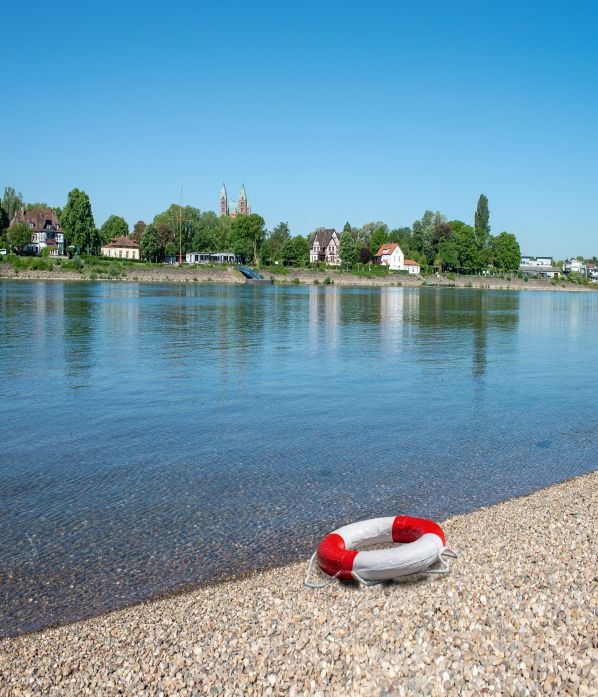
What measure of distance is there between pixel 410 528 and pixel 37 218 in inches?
6381

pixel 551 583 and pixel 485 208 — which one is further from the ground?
pixel 485 208

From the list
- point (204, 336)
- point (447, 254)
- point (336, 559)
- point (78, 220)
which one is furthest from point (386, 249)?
point (336, 559)

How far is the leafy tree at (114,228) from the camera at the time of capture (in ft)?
607

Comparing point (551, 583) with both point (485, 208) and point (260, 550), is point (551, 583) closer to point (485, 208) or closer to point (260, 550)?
point (260, 550)

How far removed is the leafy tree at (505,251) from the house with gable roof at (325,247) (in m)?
45.4

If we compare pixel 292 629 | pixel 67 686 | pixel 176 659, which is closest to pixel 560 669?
pixel 292 629

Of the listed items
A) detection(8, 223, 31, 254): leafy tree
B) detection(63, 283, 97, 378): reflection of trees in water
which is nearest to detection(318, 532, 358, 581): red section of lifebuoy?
detection(63, 283, 97, 378): reflection of trees in water

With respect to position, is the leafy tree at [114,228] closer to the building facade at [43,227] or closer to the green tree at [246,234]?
the building facade at [43,227]

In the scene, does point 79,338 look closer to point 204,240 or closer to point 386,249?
point 204,240

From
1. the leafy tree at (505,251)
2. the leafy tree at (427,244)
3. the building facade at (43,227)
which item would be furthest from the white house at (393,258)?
the building facade at (43,227)

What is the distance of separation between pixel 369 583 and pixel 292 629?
5.42 ft

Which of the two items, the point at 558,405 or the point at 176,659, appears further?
the point at 558,405

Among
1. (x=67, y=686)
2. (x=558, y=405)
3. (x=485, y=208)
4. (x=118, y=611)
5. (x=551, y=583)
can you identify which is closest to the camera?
(x=67, y=686)

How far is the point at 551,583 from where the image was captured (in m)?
7.12
